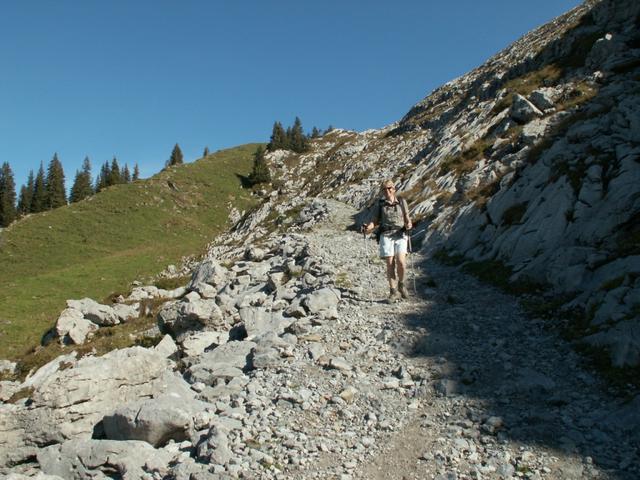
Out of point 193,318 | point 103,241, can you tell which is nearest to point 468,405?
point 193,318

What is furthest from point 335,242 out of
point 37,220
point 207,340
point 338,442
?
point 37,220

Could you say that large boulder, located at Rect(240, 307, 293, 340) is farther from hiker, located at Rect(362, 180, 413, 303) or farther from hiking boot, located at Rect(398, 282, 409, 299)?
hiking boot, located at Rect(398, 282, 409, 299)

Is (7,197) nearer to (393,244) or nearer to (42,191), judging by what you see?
(42,191)

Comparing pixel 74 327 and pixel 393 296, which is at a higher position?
pixel 74 327

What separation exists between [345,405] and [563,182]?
562 inches

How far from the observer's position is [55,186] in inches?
4505

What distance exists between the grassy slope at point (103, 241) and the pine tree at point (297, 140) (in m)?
35.8

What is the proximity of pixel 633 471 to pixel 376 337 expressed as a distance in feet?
21.0

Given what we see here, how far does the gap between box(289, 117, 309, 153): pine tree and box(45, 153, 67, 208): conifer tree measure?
65464 millimetres

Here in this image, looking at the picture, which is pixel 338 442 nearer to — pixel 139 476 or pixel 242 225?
pixel 139 476

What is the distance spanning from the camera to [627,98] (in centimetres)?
2134

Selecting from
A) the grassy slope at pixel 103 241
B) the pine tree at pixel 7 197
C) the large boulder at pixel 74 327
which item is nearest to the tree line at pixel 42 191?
the pine tree at pixel 7 197

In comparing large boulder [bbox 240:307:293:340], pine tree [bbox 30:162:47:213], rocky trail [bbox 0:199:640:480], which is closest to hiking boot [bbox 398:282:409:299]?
rocky trail [bbox 0:199:640:480]

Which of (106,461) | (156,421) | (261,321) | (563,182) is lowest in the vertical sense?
(106,461)
